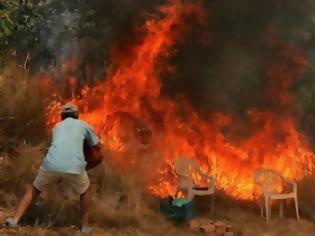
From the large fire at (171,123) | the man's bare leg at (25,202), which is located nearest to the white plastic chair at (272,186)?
the large fire at (171,123)

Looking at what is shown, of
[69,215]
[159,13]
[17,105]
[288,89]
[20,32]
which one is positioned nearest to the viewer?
[69,215]

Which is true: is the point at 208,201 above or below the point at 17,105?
below

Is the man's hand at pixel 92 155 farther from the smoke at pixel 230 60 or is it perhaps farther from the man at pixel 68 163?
the smoke at pixel 230 60

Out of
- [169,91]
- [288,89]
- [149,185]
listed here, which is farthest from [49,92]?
[288,89]

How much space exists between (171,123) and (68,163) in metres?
5.27

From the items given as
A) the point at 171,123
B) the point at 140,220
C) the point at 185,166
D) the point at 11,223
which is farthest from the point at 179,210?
the point at 171,123

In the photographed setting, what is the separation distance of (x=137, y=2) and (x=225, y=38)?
247 cm

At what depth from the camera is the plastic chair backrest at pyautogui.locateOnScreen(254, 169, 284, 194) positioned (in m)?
9.46

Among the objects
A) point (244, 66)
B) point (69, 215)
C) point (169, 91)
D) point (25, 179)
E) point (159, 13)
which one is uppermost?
point (159, 13)

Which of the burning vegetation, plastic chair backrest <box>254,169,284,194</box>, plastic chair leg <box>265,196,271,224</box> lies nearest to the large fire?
the burning vegetation

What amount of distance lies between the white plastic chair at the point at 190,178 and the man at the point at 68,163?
2.73 meters

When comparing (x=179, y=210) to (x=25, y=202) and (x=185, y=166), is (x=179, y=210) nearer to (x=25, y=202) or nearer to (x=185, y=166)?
(x=185, y=166)

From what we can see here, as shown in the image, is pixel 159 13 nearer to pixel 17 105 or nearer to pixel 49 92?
pixel 49 92

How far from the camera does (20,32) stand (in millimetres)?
11125
